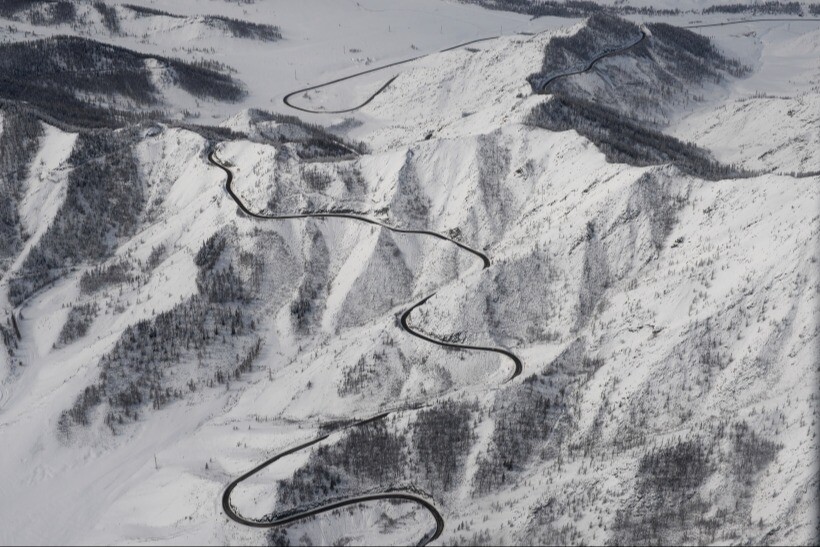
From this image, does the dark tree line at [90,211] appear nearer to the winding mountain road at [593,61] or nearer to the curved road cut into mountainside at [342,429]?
the curved road cut into mountainside at [342,429]

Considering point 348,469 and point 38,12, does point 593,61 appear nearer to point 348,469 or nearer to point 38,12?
point 348,469

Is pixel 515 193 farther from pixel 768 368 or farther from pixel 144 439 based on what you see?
pixel 144 439

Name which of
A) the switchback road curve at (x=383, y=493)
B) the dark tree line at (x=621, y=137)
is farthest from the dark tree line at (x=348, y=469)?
the dark tree line at (x=621, y=137)

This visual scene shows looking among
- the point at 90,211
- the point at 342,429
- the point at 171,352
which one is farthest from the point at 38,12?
the point at 342,429

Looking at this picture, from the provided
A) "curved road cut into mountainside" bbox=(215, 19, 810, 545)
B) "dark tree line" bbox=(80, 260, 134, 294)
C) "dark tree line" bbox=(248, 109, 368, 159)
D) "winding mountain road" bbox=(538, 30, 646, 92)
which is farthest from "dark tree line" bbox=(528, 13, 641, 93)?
"dark tree line" bbox=(80, 260, 134, 294)

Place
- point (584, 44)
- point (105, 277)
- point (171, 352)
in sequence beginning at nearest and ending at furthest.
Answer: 1. point (171, 352)
2. point (105, 277)
3. point (584, 44)

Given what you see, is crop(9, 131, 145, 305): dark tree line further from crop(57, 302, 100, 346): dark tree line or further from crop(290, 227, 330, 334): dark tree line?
crop(290, 227, 330, 334): dark tree line

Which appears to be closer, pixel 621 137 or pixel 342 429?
pixel 342 429

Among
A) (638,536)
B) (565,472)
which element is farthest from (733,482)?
(565,472)
